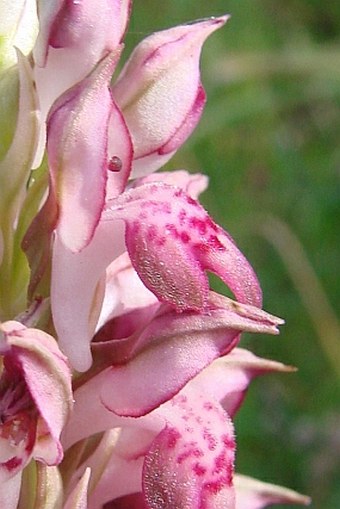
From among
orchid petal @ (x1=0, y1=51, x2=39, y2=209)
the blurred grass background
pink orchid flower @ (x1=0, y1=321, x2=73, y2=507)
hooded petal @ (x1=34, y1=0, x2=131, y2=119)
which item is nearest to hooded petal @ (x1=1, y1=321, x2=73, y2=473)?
pink orchid flower @ (x1=0, y1=321, x2=73, y2=507)

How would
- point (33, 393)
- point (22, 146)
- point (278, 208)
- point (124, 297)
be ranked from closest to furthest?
point (33, 393) → point (22, 146) → point (124, 297) → point (278, 208)

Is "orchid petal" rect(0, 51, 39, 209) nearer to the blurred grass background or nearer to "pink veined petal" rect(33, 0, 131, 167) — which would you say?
"pink veined petal" rect(33, 0, 131, 167)

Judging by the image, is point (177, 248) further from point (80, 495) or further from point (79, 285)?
point (80, 495)

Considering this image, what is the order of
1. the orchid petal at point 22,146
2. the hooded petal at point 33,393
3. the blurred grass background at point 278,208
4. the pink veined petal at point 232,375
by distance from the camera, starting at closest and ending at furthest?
the hooded petal at point 33,393 → the orchid petal at point 22,146 → the pink veined petal at point 232,375 → the blurred grass background at point 278,208

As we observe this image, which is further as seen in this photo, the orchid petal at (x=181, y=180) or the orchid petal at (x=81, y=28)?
the orchid petal at (x=181, y=180)

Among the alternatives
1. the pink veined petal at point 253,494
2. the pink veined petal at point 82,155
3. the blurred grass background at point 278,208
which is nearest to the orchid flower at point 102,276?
the pink veined petal at point 82,155

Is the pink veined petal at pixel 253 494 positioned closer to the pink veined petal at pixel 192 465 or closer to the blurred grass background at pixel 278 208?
the pink veined petal at pixel 192 465

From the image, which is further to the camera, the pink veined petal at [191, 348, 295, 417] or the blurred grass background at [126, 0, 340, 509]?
the blurred grass background at [126, 0, 340, 509]

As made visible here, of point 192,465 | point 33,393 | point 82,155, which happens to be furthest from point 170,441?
point 82,155
